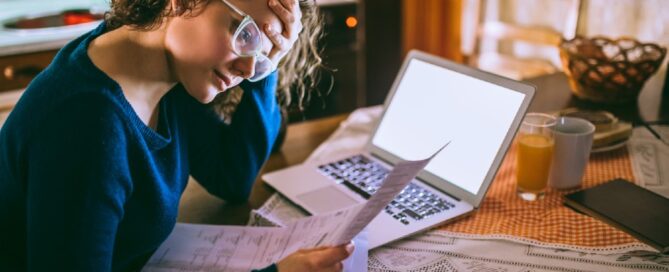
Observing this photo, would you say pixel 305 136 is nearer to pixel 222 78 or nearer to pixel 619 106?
pixel 222 78

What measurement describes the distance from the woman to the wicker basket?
0.79m

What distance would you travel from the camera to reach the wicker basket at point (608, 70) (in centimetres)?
142

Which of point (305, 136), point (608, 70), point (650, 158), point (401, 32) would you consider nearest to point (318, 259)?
point (305, 136)

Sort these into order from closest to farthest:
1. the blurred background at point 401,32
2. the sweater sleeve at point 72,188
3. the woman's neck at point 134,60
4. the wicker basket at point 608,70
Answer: the sweater sleeve at point 72,188
the woman's neck at point 134,60
the wicker basket at point 608,70
the blurred background at point 401,32

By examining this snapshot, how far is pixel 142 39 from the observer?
0.87 metres

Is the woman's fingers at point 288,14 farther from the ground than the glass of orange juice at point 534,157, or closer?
farther from the ground

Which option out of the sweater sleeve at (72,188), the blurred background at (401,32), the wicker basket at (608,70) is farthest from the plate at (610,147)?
the blurred background at (401,32)

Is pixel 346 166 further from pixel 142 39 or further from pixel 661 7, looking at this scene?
pixel 661 7

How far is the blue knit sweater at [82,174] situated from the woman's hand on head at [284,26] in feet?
0.71

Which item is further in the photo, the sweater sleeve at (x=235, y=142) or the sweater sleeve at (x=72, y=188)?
the sweater sleeve at (x=235, y=142)

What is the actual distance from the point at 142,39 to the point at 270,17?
0.62 feet

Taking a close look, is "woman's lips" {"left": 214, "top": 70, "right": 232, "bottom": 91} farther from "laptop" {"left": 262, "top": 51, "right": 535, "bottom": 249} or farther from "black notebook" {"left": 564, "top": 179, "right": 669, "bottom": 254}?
"black notebook" {"left": 564, "top": 179, "right": 669, "bottom": 254}

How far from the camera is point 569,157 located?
3.52 feet

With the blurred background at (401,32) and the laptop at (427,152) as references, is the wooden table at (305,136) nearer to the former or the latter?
the laptop at (427,152)
